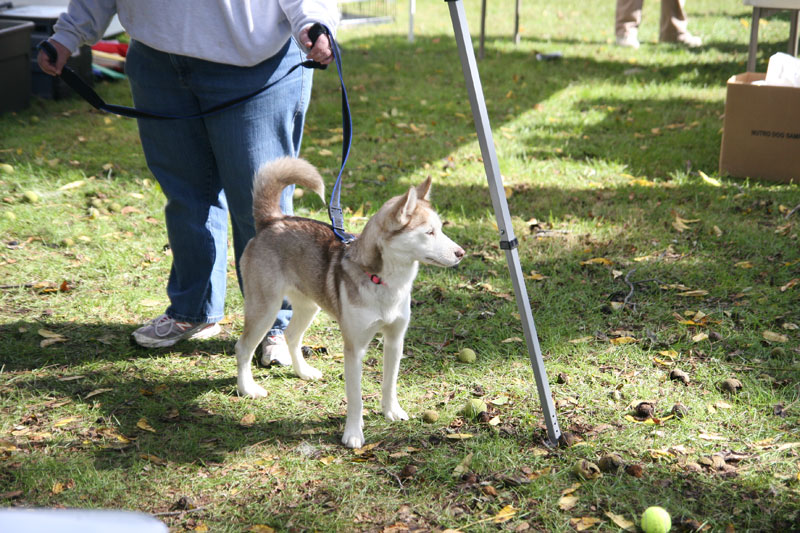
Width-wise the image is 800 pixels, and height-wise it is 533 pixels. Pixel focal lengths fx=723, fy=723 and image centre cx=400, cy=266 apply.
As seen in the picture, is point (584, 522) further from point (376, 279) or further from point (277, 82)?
point (277, 82)

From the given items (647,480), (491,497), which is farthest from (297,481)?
(647,480)

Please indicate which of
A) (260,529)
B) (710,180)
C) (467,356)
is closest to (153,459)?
(260,529)

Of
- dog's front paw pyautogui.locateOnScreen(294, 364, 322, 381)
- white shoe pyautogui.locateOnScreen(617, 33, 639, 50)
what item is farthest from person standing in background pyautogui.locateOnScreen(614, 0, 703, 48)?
dog's front paw pyautogui.locateOnScreen(294, 364, 322, 381)

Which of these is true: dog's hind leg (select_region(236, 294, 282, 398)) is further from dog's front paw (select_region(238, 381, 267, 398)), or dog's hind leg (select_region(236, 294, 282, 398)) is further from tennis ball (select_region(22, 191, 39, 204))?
Answer: tennis ball (select_region(22, 191, 39, 204))

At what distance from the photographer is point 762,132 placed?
240 inches

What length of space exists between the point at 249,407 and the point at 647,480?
1840 millimetres

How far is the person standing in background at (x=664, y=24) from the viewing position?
1094 cm

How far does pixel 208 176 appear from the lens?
12.3 feet

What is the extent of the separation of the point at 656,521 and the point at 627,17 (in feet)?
32.7

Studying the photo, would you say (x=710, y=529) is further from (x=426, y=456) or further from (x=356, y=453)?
(x=356, y=453)

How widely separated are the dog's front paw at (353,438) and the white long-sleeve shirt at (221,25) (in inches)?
67.4

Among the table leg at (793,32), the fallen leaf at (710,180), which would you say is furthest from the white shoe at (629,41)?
the fallen leaf at (710,180)

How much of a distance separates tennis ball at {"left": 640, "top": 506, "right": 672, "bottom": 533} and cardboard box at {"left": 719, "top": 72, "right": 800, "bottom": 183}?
179 inches

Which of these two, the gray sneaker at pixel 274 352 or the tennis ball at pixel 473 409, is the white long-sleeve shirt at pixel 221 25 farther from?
the tennis ball at pixel 473 409
